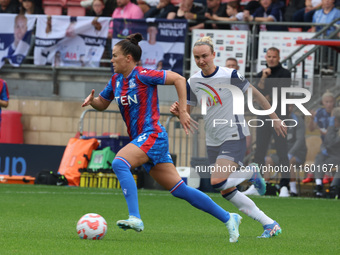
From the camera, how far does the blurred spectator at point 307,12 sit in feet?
57.9

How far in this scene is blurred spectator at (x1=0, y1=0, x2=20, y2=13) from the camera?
19562mm

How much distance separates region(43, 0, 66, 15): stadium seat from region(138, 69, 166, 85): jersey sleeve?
1234 centimetres

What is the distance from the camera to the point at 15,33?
A: 18891 mm

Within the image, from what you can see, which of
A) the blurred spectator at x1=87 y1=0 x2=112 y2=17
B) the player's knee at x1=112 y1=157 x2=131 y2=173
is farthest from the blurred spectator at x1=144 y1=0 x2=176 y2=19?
the player's knee at x1=112 y1=157 x2=131 y2=173

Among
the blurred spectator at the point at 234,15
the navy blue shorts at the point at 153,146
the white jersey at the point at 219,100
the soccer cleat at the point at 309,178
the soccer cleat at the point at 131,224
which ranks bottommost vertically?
the soccer cleat at the point at 309,178

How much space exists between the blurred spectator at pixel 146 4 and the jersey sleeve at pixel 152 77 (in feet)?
37.4

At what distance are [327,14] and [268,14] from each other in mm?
1292

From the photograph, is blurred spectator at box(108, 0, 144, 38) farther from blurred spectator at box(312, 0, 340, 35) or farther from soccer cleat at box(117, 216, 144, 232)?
soccer cleat at box(117, 216, 144, 232)

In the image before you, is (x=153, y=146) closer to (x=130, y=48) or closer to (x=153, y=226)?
(x=130, y=48)

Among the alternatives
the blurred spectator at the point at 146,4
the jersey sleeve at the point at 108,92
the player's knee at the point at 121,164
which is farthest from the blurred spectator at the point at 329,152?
the player's knee at the point at 121,164

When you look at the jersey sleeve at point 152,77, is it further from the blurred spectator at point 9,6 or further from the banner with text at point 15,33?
the blurred spectator at point 9,6

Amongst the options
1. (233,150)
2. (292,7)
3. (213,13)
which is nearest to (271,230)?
(233,150)

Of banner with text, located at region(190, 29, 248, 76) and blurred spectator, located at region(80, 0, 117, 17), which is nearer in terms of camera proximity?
banner with text, located at region(190, 29, 248, 76)

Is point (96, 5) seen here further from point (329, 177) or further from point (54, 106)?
point (329, 177)
